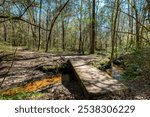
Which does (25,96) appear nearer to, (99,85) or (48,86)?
(48,86)

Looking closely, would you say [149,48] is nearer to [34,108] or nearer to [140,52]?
[140,52]

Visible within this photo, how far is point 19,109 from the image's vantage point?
185 inches

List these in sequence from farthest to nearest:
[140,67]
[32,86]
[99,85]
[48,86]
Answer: [140,67], [32,86], [48,86], [99,85]

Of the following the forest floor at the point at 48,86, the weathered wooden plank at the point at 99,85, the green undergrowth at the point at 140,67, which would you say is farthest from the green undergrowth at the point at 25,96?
the green undergrowth at the point at 140,67

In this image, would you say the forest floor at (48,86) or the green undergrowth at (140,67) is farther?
the green undergrowth at (140,67)

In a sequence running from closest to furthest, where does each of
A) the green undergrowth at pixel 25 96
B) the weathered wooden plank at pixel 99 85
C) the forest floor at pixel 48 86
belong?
the weathered wooden plank at pixel 99 85 < the green undergrowth at pixel 25 96 < the forest floor at pixel 48 86

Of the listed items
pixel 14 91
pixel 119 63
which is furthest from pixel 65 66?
pixel 14 91

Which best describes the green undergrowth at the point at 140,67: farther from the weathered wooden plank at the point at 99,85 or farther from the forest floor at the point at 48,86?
the weathered wooden plank at the point at 99,85

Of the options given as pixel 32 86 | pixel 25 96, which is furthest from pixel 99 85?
pixel 32 86

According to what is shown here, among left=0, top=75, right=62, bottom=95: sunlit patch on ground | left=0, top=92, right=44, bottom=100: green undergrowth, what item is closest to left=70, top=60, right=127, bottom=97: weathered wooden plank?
left=0, top=92, right=44, bottom=100: green undergrowth

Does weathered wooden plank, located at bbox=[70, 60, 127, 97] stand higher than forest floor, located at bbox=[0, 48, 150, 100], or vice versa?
weathered wooden plank, located at bbox=[70, 60, 127, 97]

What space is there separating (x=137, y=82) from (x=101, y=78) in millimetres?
1155

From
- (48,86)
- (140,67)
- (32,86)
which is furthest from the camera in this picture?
(140,67)

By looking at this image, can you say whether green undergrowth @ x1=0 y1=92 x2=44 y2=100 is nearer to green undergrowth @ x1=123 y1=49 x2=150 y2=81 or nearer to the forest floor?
the forest floor
